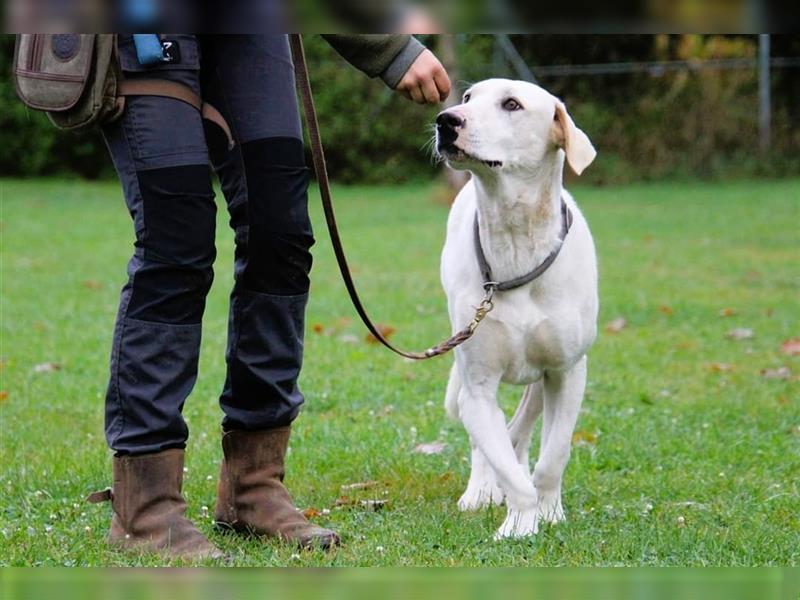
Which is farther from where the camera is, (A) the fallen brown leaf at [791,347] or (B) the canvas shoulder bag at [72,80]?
(A) the fallen brown leaf at [791,347]

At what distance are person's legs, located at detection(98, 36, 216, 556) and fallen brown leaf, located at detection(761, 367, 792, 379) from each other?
13.1 ft

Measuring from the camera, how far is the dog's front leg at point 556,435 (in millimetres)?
3727

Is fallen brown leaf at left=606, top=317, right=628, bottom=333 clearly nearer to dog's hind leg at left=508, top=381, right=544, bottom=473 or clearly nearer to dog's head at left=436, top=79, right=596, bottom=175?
dog's hind leg at left=508, top=381, right=544, bottom=473

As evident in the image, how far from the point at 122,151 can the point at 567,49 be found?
19833 mm

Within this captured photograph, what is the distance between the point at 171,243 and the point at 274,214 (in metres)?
0.31

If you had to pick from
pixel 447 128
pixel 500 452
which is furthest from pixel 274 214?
pixel 500 452

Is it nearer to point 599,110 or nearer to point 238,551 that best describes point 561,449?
point 238,551

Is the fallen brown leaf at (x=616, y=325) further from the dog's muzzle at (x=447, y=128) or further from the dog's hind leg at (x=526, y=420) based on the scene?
the dog's muzzle at (x=447, y=128)

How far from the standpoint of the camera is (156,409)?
3.09 metres

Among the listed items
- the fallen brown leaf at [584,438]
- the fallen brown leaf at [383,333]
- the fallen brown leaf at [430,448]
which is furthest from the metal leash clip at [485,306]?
the fallen brown leaf at [383,333]

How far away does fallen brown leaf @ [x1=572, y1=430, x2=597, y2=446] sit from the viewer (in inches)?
190

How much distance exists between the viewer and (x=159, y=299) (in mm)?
3076

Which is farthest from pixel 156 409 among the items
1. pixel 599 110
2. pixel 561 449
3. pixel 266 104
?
pixel 599 110

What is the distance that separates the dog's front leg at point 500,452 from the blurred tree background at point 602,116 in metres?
16.8
